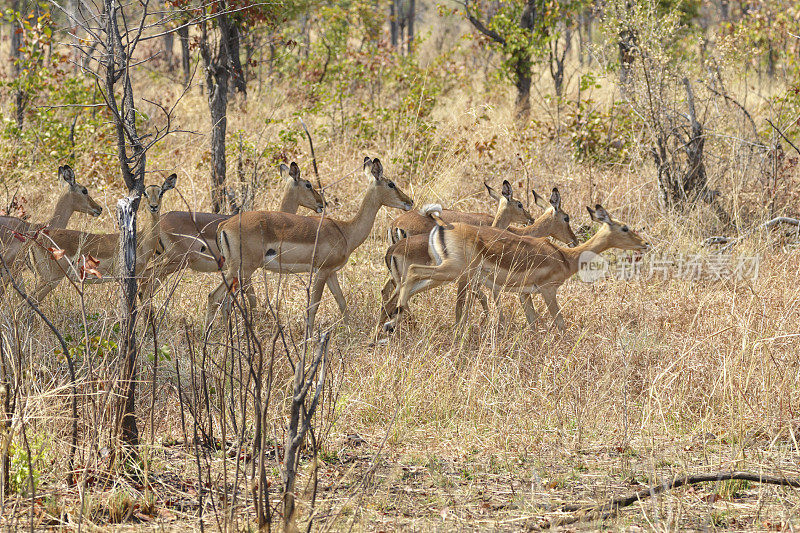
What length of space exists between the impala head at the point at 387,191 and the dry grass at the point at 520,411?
2.16 ft

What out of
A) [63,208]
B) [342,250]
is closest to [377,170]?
[342,250]

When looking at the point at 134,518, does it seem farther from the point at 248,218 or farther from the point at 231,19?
the point at 231,19

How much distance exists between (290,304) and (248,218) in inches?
25.7

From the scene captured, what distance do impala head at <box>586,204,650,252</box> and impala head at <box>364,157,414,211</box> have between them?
4.41 ft

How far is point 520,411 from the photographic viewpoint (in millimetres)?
4246

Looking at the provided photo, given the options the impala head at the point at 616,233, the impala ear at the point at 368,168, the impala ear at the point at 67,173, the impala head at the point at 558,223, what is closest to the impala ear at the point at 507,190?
the impala head at the point at 558,223

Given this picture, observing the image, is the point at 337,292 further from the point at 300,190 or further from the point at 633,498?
the point at 633,498

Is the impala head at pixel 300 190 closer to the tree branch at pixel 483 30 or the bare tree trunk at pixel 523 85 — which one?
the tree branch at pixel 483 30

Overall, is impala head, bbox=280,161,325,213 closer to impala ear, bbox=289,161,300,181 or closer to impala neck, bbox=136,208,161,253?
impala ear, bbox=289,161,300,181

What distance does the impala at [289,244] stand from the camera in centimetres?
606

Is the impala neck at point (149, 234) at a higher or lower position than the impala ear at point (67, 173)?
lower

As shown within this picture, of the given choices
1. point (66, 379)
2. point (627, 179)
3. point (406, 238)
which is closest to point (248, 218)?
point (406, 238)

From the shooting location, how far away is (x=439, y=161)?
930 cm

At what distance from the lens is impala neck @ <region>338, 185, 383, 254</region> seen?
21.3 ft
